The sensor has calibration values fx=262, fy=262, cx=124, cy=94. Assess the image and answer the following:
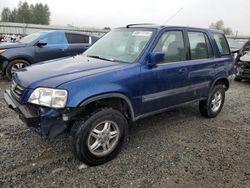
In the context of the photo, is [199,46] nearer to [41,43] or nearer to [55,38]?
[41,43]

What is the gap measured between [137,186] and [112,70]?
150 cm

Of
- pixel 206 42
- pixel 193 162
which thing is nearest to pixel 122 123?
pixel 193 162

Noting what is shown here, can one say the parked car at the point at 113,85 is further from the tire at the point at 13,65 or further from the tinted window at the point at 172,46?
the tire at the point at 13,65

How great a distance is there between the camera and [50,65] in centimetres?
386

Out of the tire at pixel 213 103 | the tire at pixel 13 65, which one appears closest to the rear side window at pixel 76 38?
the tire at pixel 13 65

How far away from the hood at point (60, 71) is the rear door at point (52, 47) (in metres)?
4.77

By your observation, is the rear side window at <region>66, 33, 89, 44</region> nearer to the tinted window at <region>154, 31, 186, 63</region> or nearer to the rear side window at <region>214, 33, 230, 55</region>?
the rear side window at <region>214, 33, 230, 55</region>

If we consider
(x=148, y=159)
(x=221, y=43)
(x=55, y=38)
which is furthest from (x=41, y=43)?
(x=148, y=159)

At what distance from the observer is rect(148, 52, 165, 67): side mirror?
374 cm

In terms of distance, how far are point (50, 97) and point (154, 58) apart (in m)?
1.58

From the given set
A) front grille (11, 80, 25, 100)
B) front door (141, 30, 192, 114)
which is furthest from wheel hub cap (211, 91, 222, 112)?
front grille (11, 80, 25, 100)

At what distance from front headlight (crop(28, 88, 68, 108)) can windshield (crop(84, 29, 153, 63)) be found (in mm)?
1215

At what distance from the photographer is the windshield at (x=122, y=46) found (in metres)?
3.98

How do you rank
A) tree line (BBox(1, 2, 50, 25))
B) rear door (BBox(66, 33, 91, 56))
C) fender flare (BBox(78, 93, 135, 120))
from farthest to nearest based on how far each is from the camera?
tree line (BBox(1, 2, 50, 25))
rear door (BBox(66, 33, 91, 56))
fender flare (BBox(78, 93, 135, 120))
